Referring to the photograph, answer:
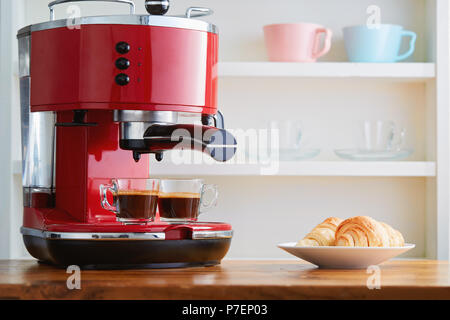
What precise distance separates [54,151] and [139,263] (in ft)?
1.01

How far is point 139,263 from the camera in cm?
117

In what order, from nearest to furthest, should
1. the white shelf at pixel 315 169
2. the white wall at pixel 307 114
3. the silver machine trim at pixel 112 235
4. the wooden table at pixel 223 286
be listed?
the wooden table at pixel 223 286 → the silver machine trim at pixel 112 235 → the white shelf at pixel 315 169 → the white wall at pixel 307 114

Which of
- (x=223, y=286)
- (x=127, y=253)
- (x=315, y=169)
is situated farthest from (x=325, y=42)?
(x=223, y=286)

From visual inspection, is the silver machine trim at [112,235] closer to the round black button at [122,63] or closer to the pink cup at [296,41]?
the round black button at [122,63]

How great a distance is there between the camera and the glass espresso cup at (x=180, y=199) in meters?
1.21

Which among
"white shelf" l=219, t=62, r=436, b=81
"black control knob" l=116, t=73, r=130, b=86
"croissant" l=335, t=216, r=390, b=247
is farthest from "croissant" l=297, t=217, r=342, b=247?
"white shelf" l=219, t=62, r=436, b=81

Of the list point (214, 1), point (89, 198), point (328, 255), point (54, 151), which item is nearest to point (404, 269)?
point (328, 255)

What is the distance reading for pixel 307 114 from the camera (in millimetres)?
2293

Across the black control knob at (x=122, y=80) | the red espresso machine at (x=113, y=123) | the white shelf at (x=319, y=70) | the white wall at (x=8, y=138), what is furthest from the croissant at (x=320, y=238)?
the white wall at (x=8, y=138)

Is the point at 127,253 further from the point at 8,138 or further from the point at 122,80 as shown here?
the point at 8,138

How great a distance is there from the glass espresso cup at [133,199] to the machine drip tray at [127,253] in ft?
0.21

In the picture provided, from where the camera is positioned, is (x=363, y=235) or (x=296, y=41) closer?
(x=363, y=235)

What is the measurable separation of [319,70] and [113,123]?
38.2 inches
